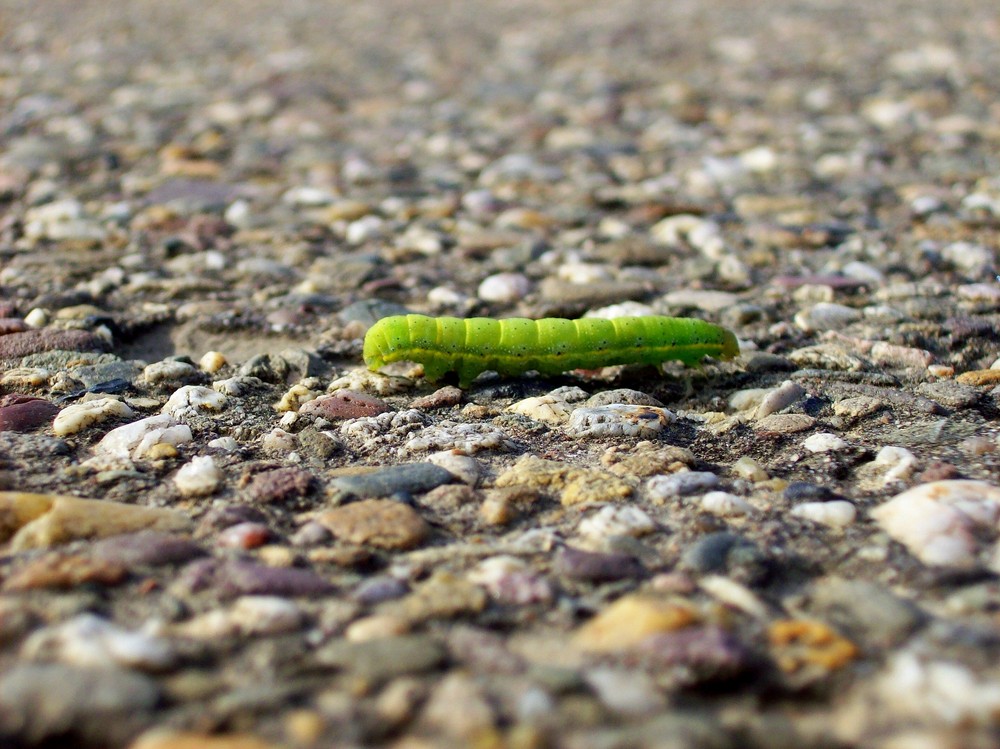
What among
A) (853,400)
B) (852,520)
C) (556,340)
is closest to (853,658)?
(852,520)

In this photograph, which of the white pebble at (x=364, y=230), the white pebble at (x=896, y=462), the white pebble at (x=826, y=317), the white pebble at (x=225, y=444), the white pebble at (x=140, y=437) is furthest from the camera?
the white pebble at (x=364, y=230)

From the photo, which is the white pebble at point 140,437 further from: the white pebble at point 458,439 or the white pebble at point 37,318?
the white pebble at point 37,318

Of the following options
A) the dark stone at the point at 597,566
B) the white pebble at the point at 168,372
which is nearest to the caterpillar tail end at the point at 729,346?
the dark stone at the point at 597,566

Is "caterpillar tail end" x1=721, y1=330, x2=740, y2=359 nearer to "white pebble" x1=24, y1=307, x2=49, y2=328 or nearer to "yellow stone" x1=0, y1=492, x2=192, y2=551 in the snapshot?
"yellow stone" x1=0, y1=492, x2=192, y2=551

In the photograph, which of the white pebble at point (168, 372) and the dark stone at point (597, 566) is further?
the white pebble at point (168, 372)

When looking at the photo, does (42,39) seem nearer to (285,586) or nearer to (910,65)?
(910,65)

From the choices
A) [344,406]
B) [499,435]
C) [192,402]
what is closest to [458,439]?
[499,435]

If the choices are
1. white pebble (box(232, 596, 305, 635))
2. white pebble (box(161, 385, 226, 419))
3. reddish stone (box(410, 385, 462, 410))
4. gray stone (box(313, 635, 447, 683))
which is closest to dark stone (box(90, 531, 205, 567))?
white pebble (box(232, 596, 305, 635))
